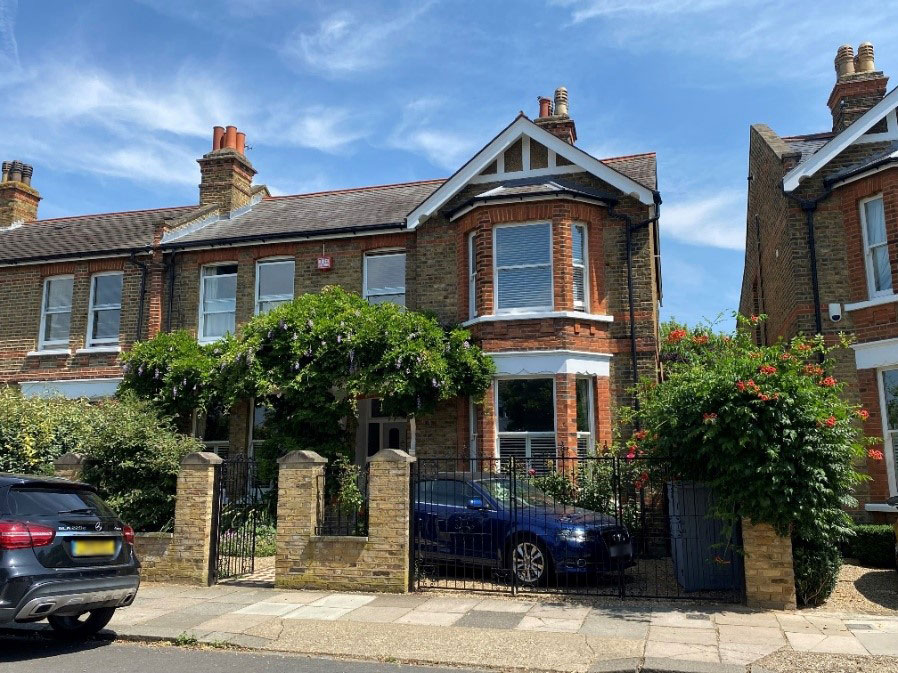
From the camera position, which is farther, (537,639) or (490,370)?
(490,370)

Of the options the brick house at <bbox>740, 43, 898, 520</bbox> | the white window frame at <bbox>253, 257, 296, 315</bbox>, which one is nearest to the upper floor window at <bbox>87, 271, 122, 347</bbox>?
the white window frame at <bbox>253, 257, 296, 315</bbox>

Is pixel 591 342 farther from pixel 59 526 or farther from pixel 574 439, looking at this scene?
pixel 59 526

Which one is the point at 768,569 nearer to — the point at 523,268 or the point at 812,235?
the point at 812,235

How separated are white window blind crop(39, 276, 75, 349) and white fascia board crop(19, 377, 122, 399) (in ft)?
3.75

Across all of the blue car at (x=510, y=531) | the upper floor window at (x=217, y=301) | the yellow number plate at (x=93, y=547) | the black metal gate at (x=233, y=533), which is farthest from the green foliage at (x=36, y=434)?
the blue car at (x=510, y=531)

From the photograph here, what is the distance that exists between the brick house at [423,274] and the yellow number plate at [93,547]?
7845mm

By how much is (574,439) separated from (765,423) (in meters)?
5.68

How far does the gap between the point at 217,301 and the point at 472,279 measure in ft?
20.7

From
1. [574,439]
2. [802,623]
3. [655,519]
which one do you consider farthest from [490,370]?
[802,623]

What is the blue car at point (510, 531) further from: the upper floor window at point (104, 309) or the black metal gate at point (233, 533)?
the upper floor window at point (104, 309)

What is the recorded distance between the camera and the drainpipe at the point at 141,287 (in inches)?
695

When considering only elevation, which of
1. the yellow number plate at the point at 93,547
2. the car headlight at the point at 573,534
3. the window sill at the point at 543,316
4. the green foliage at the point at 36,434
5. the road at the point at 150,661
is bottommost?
the road at the point at 150,661

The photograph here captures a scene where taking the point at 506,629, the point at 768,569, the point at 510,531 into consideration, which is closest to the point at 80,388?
the point at 510,531

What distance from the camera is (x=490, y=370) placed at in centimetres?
1408
